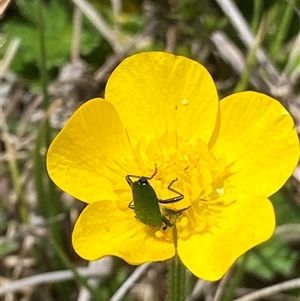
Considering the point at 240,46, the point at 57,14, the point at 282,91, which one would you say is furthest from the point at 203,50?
the point at 57,14

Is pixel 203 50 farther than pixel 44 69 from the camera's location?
Yes

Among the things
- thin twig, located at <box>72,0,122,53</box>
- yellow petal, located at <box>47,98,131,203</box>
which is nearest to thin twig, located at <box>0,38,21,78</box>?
thin twig, located at <box>72,0,122,53</box>

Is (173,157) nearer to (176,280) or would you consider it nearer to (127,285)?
(176,280)

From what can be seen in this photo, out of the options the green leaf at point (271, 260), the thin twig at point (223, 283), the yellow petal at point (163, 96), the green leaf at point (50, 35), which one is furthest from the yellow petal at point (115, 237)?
the green leaf at point (50, 35)

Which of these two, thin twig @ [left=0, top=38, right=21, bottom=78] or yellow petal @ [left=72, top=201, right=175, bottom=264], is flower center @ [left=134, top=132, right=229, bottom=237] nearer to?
yellow petal @ [left=72, top=201, right=175, bottom=264]

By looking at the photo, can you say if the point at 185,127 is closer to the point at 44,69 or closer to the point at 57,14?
the point at 44,69

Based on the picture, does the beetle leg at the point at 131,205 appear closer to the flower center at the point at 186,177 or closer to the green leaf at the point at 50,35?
the flower center at the point at 186,177
